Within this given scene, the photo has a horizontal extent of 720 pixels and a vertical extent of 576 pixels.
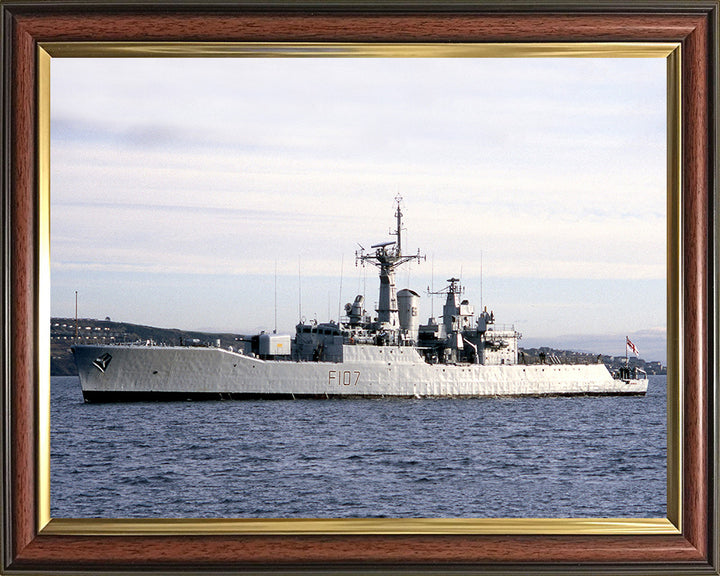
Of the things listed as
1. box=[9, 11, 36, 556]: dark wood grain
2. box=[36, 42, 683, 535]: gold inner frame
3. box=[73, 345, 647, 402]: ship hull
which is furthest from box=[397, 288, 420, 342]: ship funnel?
box=[9, 11, 36, 556]: dark wood grain

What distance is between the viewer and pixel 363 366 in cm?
3591

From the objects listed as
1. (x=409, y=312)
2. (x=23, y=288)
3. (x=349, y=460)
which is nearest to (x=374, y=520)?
(x=23, y=288)

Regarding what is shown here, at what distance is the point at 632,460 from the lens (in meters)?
14.3

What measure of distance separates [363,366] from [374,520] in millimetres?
31307

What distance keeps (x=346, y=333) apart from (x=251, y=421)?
432 inches

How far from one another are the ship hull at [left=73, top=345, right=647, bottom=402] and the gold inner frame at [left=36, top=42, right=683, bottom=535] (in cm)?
2440

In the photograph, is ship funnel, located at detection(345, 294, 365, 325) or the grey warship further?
ship funnel, located at detection(345, 294, 365, 325)

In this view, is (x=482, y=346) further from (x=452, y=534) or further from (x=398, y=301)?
(x=452, y=534)

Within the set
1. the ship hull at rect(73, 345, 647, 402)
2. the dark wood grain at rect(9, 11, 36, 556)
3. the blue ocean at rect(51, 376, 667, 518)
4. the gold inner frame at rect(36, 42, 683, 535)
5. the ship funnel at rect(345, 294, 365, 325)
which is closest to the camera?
the gold inner frame at rect(36, 42, 683, 535)

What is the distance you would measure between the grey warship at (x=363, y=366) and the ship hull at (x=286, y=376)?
0.04 meters

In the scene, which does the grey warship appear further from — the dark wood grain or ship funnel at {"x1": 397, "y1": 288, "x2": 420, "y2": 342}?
the dark wood grain

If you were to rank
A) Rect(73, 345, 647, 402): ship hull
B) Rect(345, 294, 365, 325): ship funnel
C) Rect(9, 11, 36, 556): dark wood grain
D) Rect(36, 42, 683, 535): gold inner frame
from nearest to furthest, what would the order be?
Rect(36, 42, 683, 535): gold inner frame < Rect(9, 11, 36, 556): dark wood grain < Rect(73, 345, 647, 402): ship hull < Rect(345, 294, 365, 325): ship funnel

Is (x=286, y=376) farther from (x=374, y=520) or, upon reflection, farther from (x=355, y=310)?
(x=374, y=520)

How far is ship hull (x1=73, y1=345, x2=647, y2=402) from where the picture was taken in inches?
1275
